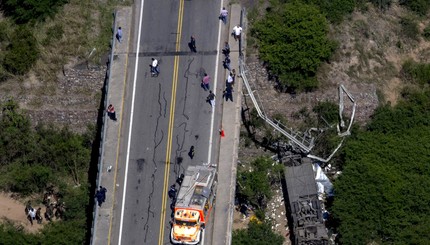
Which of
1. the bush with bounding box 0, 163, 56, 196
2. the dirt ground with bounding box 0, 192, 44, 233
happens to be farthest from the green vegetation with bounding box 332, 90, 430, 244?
the dirt ground with bounding box 0, 192, 44, 233

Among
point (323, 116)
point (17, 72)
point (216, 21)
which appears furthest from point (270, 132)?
point (17, 72)

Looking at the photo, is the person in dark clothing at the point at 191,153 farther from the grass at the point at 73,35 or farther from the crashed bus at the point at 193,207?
the grass at the point at 73,35

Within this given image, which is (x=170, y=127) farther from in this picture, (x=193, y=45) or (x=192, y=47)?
(x=193, y=45)

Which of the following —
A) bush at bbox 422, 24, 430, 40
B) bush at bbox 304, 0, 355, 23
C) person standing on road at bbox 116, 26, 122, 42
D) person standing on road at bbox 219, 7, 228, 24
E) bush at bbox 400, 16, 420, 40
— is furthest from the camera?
bush at bbox 422, 24, 430, 40

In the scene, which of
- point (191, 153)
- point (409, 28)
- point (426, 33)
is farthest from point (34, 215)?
point (426, 33)

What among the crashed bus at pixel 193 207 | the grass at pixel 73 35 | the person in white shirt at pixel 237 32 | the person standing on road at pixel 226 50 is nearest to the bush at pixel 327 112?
the person in white shirt at pixel 237 32

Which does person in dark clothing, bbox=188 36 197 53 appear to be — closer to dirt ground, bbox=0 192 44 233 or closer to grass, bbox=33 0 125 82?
grass, bbox=33 0 125 82

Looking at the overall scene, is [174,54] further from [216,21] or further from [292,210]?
[292,210]
